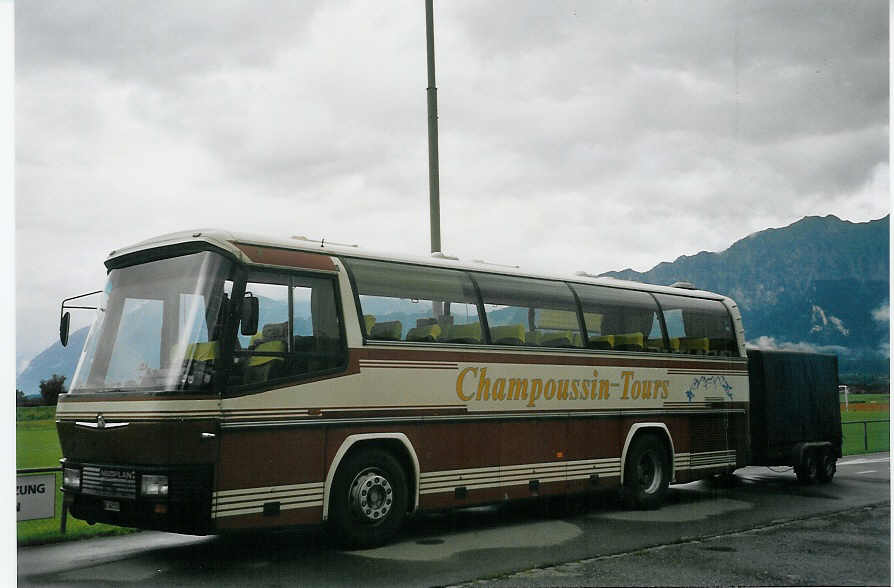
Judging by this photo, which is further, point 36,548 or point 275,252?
point 36,548

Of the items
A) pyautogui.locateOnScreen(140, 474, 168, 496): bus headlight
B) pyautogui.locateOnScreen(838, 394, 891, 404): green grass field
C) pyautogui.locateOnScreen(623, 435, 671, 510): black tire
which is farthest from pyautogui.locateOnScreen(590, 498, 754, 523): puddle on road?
pyautogui.locateOnScreen(140, 474, 168, 496): bus headlight

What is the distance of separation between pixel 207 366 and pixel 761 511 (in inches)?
312

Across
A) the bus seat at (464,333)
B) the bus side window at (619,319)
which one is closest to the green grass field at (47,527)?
the bus seat at (464,333)

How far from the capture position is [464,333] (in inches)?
420

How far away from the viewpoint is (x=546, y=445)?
11570 millimetres

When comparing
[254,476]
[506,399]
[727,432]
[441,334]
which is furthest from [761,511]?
[254,476]

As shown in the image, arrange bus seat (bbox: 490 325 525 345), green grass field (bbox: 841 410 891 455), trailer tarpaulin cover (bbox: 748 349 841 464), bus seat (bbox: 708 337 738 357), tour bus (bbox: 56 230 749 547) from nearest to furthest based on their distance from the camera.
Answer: tour bus (bbox: 56 230 749 547), bus seat (bbox: 490 325 525 345), bus seat (bbox: 708 337 738 357), trailer tarpaulin cover (bbox: 748 349 841 464), green grass field (bbox: 841 410 891 455)

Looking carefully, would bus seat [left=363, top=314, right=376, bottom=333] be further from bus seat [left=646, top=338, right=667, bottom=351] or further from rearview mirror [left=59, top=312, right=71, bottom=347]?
bus seat [left=646, top=338, right=667, bottom=351]

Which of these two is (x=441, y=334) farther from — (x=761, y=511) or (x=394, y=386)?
(x=761, y=511)

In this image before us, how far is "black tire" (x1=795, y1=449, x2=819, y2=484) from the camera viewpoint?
15.8 metres

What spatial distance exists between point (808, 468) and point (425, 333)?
8.84 metres

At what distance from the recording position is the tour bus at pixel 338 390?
8.19 m

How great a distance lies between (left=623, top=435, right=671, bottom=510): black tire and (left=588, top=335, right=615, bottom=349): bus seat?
146 cm

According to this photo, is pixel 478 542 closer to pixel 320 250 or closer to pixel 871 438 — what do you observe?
pixel 320 250
